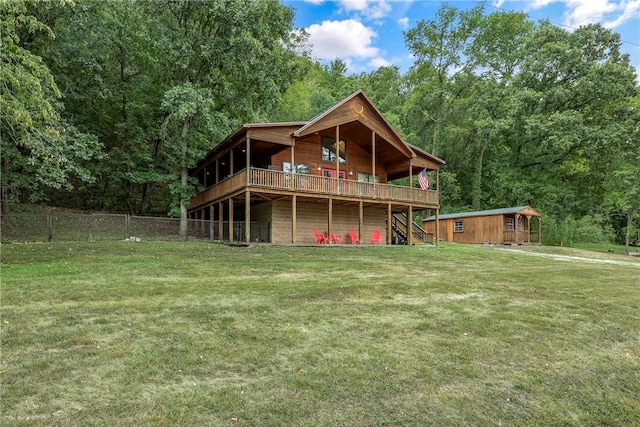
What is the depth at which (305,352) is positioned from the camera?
405cm

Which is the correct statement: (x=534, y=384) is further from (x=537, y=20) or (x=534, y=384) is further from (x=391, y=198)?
(x=537, y=20)

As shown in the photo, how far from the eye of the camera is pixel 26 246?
39.2 ft

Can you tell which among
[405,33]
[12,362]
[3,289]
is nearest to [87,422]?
[12,362]

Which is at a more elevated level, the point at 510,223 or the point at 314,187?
the point at 314,187

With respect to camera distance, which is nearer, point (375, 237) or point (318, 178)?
point (318, 178)

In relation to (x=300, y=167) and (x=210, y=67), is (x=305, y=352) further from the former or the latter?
(x=210, y=67)

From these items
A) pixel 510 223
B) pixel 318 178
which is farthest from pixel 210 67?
pixel 510 223

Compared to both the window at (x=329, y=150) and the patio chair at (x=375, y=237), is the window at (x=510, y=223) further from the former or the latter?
the window at (x=329, y=150)

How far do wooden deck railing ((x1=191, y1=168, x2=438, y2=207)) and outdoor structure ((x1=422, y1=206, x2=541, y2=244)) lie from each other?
5728 millimetres

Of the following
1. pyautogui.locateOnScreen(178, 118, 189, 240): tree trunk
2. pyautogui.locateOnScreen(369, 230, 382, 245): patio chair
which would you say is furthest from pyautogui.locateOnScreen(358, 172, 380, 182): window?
pyautogui.locateOnScreen(178, 118, 189, 240): tree trunk

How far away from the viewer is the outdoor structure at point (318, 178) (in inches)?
651

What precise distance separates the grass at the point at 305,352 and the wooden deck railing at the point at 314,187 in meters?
8.61

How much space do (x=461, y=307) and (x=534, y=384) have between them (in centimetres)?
268

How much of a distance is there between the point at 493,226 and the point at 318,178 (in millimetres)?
17818
